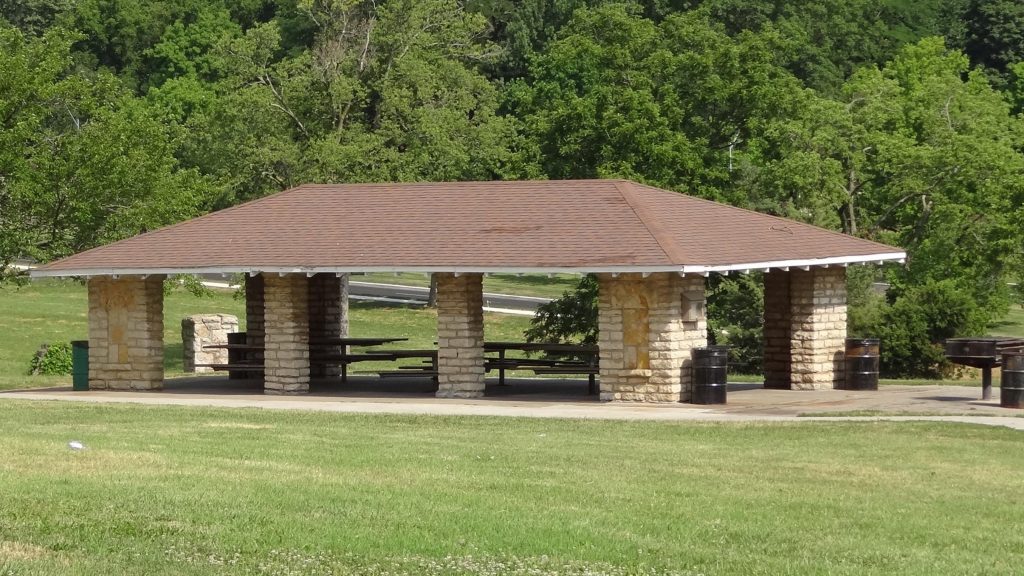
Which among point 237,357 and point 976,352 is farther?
point 237,357

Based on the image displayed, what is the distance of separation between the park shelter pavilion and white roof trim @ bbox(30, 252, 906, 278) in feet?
0.10

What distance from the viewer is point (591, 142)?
40.5 m

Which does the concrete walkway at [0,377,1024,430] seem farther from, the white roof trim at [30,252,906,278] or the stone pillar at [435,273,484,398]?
the white roof trim at [30,252,906,278]

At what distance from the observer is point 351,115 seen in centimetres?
4825

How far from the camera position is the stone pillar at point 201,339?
37.5 metres

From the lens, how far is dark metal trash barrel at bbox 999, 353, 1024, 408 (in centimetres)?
2170

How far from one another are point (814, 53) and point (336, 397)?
169 feet

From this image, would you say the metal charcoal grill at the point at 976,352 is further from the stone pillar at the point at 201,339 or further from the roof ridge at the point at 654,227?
the stone pillar at the point at 201,339

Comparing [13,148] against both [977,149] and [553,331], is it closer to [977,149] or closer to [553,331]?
[553,331]

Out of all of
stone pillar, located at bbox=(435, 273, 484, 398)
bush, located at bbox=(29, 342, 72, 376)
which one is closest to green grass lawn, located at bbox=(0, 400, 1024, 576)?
stone pillar, located at bbox=(435, 273, 484, 398)

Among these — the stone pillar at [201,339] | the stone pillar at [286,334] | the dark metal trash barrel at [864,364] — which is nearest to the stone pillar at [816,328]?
the dark metal trash barrel at [864,364]

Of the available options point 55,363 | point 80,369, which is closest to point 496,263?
point 80,369

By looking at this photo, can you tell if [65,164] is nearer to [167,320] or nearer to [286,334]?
[286,334]

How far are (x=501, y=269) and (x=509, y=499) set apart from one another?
32.1 feet
